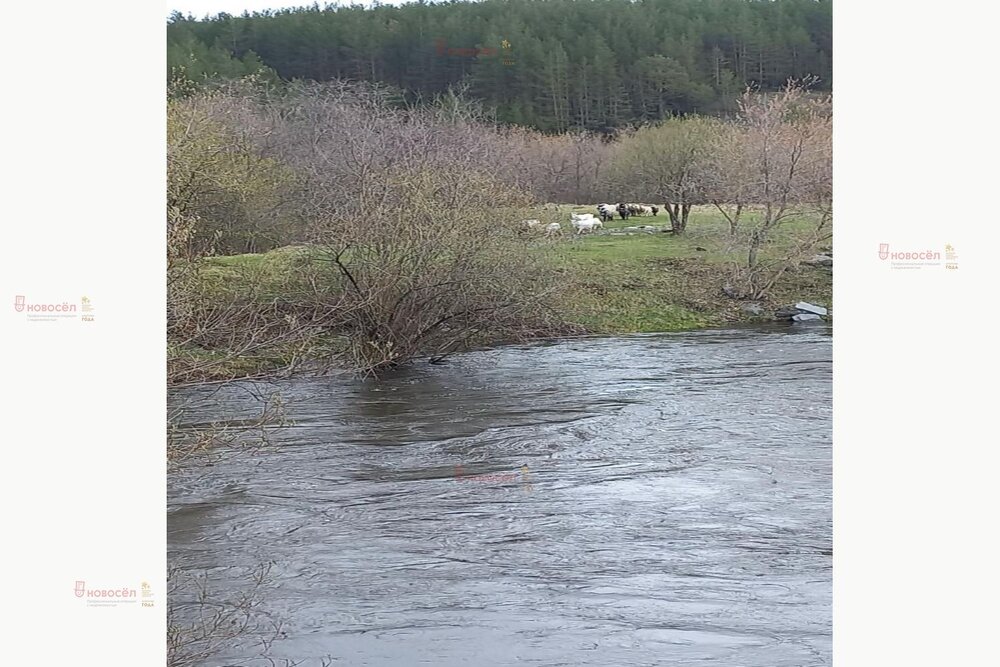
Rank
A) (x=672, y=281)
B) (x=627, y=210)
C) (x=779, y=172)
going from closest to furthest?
(x=779, y=172), (x=672, y=281), (x=627, y=210)

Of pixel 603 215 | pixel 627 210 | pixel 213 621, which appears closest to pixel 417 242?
pixel 213 621

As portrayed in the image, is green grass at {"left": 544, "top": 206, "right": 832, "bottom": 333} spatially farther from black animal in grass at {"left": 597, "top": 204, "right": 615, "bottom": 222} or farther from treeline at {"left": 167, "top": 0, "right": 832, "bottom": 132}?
treeline at {"left": 167, "top": 0, "right": 832, "bottom": 132}

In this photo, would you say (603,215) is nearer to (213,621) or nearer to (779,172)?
(779,172)

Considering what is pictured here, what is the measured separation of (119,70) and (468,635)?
2.49 meters

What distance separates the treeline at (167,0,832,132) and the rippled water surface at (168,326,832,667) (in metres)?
5.09

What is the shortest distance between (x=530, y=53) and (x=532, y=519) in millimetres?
10017

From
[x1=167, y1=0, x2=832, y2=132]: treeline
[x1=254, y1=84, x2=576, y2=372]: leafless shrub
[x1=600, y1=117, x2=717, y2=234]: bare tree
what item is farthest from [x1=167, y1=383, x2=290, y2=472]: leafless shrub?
[x1=600, y1=117, x2=717, y2=234]: bare tree

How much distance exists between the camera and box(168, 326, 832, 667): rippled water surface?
3959 millimetres

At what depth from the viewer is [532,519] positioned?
535 cm

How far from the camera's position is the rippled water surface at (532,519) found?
396 cm

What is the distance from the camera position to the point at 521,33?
13883mm

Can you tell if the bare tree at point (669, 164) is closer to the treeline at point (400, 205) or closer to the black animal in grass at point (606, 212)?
the black animal in grass at point (606, 212)

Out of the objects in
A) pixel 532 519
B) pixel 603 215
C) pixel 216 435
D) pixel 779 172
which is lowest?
pixel 532 519
